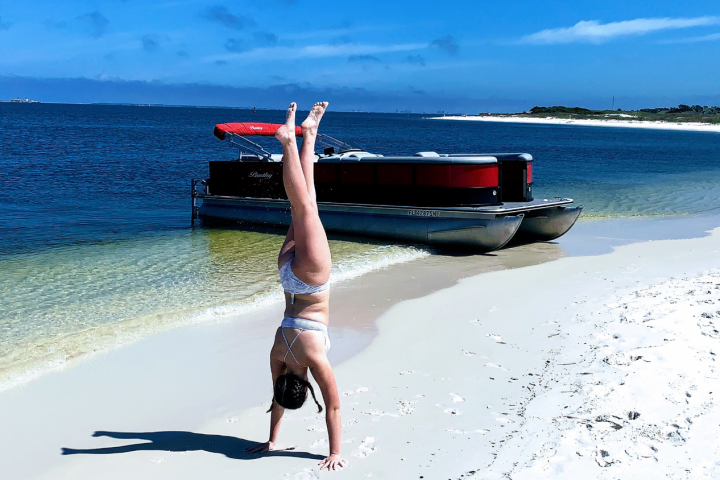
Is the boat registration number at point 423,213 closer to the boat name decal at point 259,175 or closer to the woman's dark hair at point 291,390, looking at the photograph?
the boat name decal at point 259,175

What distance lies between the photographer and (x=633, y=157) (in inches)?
1997

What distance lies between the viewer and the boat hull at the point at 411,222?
12.9 meters

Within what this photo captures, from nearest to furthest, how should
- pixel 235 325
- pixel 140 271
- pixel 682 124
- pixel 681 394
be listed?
pixel 681 394, pixel 235 325, pixel 140 271, pixel 682 124

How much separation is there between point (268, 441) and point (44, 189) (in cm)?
2378

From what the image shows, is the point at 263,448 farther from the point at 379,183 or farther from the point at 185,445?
the point at 379,183

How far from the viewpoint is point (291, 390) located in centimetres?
404

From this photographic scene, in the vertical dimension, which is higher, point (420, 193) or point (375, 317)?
point (420, 193)

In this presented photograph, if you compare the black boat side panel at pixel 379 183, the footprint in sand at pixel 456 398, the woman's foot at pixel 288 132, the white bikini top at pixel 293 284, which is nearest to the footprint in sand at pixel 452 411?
the footprint in sand at pixel 456 398

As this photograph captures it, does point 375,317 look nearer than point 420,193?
Yes

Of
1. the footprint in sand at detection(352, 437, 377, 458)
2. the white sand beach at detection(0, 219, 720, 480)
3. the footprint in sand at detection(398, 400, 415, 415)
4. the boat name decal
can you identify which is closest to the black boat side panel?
the boat name decal

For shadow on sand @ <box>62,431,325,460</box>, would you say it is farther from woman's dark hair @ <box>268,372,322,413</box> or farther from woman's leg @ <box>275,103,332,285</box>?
woman's leg @ <box>275,103,332,285</box>

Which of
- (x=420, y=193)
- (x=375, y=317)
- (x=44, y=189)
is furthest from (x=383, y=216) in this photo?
(x=44, y=189)

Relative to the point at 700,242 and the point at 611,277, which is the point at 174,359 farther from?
the point at 700,242

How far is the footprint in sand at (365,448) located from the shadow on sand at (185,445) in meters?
0.24
